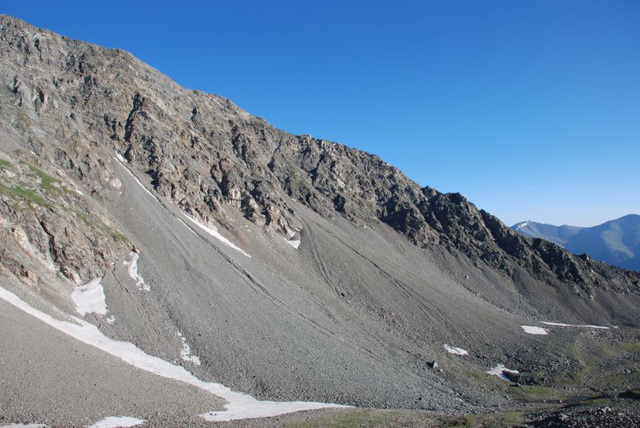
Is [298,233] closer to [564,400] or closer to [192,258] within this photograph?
[192,258]

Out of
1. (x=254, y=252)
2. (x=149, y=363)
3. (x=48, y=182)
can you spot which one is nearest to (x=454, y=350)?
(x=254, y=252)

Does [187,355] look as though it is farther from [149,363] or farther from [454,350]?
[454,350]

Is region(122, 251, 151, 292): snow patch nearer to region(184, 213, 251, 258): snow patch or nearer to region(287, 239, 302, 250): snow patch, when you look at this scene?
region(184, 213, 251, 258): snow patch

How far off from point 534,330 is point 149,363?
77.2 meters

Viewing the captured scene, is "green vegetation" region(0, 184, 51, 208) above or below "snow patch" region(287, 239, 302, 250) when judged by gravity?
above

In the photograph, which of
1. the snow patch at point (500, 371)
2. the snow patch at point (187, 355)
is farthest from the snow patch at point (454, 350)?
the snow patch at point (187, 355)

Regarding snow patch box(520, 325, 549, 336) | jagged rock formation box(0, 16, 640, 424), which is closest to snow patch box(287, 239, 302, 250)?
jagged rock formation box(0, 16, 640, 424)

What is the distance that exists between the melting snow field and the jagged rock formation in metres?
1.72

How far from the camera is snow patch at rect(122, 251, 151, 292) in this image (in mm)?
59781

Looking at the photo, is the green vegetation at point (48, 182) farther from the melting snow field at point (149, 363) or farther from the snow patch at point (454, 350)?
the snow patch at point (454, 350)

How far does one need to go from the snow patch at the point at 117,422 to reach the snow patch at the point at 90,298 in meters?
22.9

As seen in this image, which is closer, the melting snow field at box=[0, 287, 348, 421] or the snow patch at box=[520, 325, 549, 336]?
the melting snow field at box=[0, 287, 348, 421]

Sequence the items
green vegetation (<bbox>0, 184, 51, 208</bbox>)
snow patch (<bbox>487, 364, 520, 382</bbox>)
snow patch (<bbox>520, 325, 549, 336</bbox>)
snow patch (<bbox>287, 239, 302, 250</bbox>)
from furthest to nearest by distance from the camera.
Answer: snow patch (<bbox>287, 239, 302, 250</bbox>), snow patch (<bbox>520, 325, 549, 336</bbox>), snow patch (<bbox>487, 364, 520, 382</bbox>), green vegetation (<bbox>0, 184, 51, 208</bbox>)

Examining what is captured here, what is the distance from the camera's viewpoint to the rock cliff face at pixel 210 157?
287 feet
